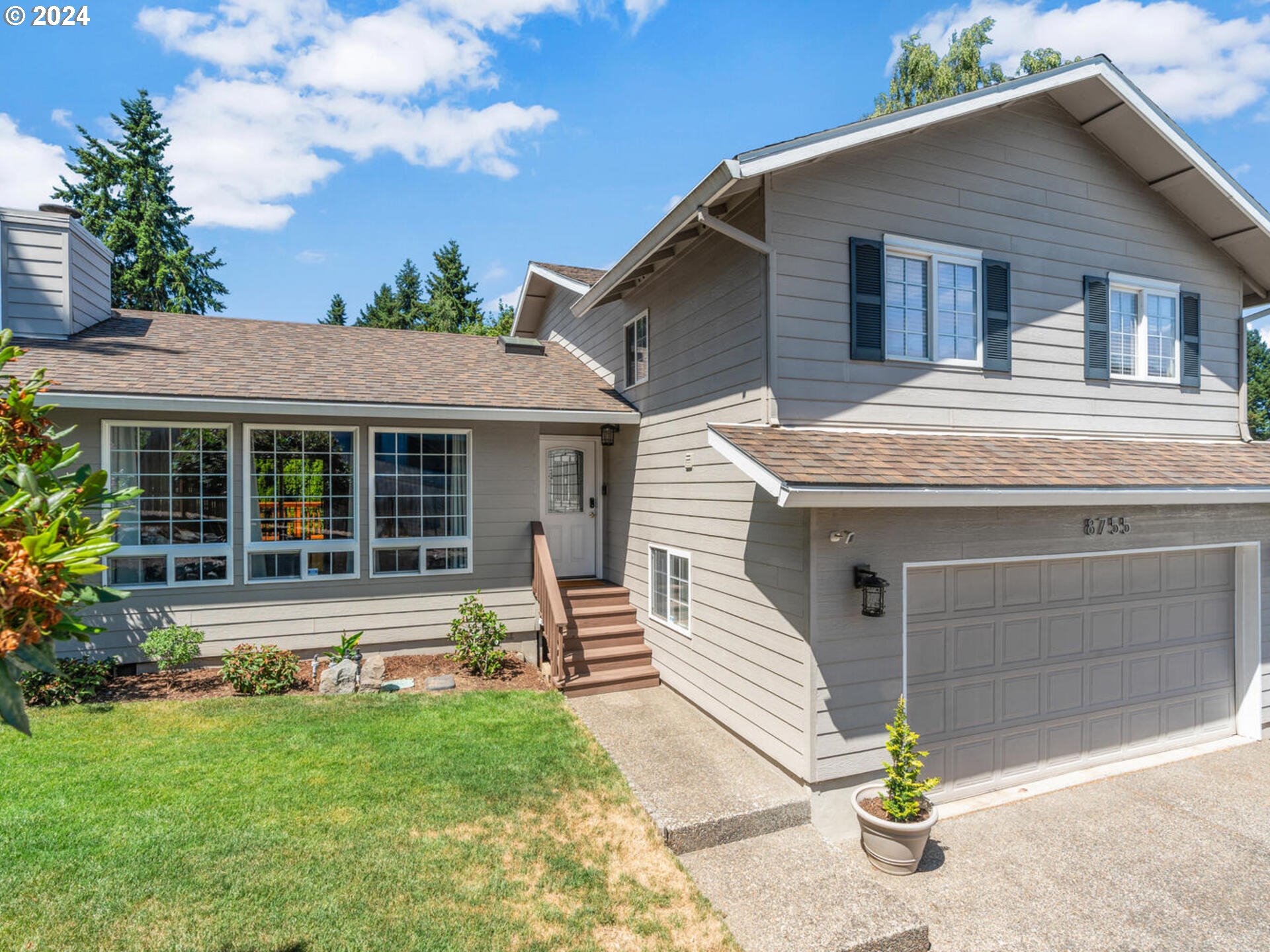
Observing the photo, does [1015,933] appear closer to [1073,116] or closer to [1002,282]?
[1002,282]

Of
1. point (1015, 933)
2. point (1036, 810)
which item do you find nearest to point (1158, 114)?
point (1036, 810)

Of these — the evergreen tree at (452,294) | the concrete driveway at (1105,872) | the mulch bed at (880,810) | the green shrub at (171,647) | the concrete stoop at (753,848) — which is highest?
the evergreen tree at (452,294)

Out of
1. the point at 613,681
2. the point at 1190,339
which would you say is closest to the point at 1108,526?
the point at 1190,339

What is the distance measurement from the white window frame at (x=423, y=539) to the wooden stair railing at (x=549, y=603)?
34.0 inches

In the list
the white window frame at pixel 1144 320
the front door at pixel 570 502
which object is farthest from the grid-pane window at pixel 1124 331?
the front door at pixel 570 502

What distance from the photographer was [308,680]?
7.34 meters

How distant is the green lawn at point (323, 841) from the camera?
354 cm

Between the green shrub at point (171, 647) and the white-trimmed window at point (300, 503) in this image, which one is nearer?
the green shrub at point (171, 647)

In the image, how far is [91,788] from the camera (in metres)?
4.72

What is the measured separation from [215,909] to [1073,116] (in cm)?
1017

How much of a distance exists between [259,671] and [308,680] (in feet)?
1.78

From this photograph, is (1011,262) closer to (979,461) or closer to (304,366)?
(979,461)

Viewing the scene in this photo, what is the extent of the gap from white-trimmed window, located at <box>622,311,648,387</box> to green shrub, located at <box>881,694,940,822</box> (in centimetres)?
536

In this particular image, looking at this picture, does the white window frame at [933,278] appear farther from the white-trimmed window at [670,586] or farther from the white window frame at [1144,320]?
the white-trimmed window at [670,586]
